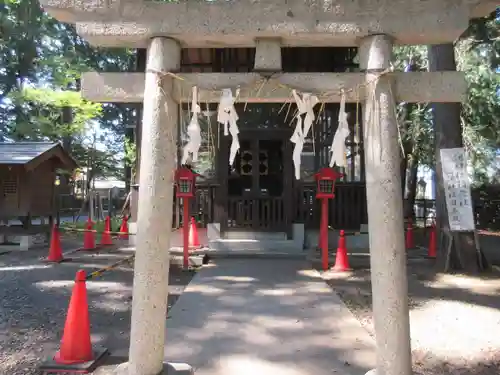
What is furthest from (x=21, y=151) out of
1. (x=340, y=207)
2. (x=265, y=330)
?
(x=265, y=330)

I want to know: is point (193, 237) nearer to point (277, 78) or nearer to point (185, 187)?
point (185, 187)

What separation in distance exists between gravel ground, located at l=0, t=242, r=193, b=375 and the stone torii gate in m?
1.72

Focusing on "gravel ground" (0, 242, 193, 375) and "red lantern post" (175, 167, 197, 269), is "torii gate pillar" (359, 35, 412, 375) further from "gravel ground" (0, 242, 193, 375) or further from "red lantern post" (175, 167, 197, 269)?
"red lantern post" (175, 167, 197, 269)

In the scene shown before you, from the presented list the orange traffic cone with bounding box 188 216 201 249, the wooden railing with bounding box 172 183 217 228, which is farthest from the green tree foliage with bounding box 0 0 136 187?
the orange traffic cone with bounding box 188 216 201 249

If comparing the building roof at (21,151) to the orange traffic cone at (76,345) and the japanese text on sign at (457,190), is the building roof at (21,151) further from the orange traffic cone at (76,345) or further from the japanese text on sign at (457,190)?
the japanese text on sign at (457,190)

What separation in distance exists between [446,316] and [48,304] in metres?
5.96

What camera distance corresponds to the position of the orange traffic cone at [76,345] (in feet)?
14.1

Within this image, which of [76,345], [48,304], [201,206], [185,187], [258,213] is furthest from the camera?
[201,206]

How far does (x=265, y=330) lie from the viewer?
5637mm

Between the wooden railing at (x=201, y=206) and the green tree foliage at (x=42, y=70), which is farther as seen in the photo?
the green tree foliage at (x=42, y=70)

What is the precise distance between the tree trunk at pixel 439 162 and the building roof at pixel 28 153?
11.0 meters

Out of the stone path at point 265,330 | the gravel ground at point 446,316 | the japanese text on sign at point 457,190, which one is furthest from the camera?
the japanese text on sign at point 457,190

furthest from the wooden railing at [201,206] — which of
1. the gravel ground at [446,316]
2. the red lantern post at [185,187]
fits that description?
the gravel ground at [446,316]

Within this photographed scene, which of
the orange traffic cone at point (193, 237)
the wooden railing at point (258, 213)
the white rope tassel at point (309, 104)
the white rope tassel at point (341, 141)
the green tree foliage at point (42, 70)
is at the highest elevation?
the green tree foliage at point (42, 70)
